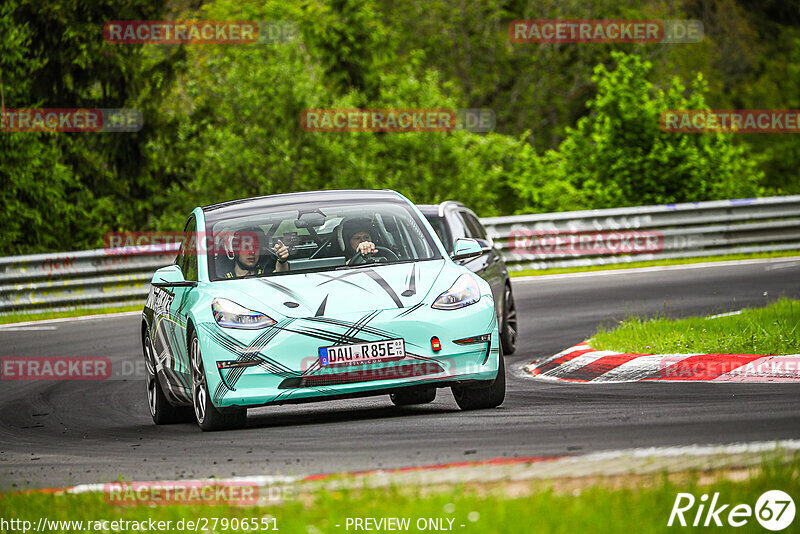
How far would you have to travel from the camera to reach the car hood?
27.7 feet

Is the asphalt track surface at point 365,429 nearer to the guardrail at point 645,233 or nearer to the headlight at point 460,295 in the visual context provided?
the headlight at point 460,295

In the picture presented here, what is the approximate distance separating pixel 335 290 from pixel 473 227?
221 inches

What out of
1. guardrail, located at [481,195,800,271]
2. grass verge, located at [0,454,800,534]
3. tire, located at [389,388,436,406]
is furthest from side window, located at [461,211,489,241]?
grass verge, located at [0,454,800,534]

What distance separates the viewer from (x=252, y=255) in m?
9.43

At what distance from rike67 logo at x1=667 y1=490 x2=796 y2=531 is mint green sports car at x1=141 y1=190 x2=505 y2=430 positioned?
361cm

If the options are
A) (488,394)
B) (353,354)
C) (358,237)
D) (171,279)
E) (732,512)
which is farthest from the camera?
(358,237)

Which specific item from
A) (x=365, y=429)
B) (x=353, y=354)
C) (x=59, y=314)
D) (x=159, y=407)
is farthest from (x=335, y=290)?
(x=59, y=314)

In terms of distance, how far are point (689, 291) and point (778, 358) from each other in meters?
7.90

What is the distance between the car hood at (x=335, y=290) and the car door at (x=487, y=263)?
368 centimetres

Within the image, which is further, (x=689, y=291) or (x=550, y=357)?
(x=689, y=291)

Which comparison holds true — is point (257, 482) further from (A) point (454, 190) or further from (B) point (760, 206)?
(A) point (454, 190)

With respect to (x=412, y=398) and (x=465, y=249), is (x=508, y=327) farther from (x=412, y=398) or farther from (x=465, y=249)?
(x=465, y=249)

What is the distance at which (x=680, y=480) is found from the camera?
532cm

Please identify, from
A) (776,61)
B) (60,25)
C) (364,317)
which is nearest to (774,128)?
(776,61)
